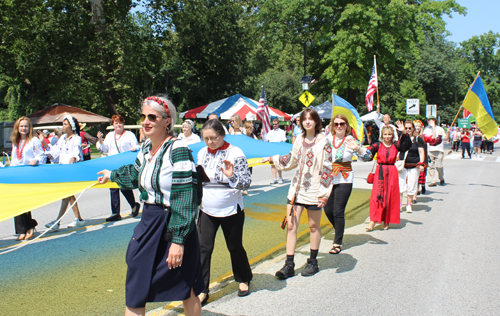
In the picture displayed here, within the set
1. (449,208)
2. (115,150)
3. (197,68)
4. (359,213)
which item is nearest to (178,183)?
(115,150)

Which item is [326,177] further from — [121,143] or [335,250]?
[121,143]

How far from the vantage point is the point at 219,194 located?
4012 mm

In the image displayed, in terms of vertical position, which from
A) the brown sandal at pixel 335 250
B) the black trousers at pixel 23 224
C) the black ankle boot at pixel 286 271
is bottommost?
the brown sandal at pixel 335 250

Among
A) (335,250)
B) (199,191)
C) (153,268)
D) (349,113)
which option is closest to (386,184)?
(349,113)

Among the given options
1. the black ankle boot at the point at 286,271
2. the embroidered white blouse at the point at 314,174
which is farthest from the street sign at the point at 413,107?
the black ankle boot at the point at 286,271

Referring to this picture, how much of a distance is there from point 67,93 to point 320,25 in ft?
60.7

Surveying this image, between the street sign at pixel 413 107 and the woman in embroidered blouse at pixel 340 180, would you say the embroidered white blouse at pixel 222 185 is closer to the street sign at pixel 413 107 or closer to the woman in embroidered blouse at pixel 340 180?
the woman in embroidered blouse at pixel 340 180

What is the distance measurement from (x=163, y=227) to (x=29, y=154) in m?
4.53

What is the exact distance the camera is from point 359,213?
8664mm

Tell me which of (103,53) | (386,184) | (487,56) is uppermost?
(487,56)

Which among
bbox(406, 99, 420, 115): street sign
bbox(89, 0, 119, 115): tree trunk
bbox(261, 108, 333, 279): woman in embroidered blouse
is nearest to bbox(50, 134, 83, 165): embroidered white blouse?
bbox(261, 108, 333, 279): woman in embroidered blouse

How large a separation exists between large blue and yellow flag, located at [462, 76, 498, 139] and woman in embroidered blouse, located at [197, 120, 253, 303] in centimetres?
889

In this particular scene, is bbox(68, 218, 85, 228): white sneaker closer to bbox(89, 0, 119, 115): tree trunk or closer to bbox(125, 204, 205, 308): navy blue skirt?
bbox(125, 204, 205, 308): navy blue skirt

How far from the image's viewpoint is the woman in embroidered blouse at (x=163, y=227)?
2646 millimetres
